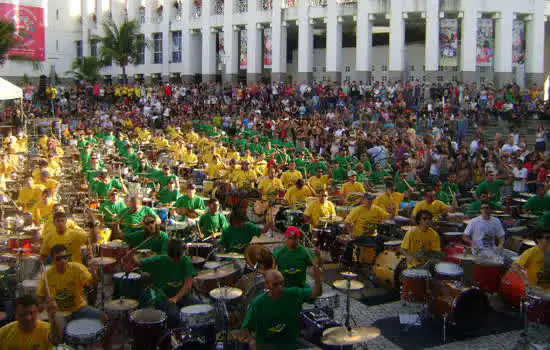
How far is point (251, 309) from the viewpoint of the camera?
6633mm

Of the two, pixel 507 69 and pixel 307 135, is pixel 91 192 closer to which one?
pixel 307 135

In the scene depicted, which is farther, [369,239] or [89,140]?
[89,140]

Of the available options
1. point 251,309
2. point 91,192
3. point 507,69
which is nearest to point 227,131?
point 507,69

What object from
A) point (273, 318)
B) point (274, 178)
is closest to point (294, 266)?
point (273, 318)

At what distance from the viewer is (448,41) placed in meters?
37.2

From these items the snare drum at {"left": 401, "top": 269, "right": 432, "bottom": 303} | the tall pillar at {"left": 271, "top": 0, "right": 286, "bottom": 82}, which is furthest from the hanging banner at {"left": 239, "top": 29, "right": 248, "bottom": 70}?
the snare drum at {"left": 401, "top": 269, "right": 432, "bottom": 303}

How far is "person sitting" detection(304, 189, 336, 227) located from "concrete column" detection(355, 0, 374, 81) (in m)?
27.6

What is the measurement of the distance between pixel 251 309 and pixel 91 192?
31.4 ft

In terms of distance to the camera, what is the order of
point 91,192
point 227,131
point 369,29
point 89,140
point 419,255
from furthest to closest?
1. point 369,29
2. point 227,131
3. point 89,140
4. point 91,192
5. point 419,255

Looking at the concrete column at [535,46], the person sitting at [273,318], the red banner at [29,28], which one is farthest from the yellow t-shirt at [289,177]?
the red banner at [29,28]

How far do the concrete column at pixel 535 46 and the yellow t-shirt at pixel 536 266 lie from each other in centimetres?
3127

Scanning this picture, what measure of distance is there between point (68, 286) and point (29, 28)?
55.6 metres

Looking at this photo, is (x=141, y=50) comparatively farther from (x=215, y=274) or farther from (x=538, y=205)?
(x=215, y=274)

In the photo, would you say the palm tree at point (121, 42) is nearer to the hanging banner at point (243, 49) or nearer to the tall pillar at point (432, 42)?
the hanging banner at point (243, 49)
